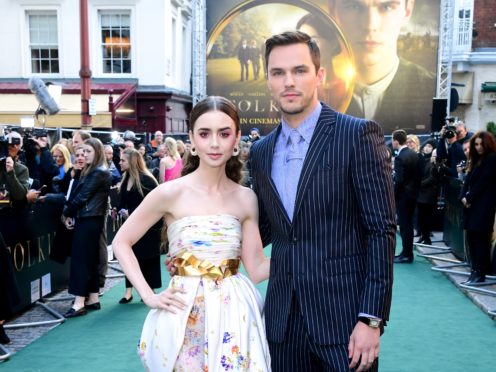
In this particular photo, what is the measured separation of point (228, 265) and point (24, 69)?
1798cm

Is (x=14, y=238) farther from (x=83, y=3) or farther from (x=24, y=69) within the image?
(x=24, y=69)

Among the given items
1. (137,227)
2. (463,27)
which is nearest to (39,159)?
(137,227)

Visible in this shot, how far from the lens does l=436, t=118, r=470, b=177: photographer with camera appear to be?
10070 mm

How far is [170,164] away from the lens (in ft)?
32.8

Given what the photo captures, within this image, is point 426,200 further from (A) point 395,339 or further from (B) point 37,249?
(B) point 37,249

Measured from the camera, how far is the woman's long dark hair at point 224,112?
268 centimetres

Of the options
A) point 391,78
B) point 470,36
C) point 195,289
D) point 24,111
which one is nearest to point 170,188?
point 195,289

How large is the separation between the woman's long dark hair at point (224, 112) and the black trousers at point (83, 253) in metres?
4.08

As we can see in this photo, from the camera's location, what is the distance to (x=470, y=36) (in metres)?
25.5

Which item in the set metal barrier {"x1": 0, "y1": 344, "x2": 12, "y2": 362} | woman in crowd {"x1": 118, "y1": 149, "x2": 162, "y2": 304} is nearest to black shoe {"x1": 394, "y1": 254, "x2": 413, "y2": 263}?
woman in crowd {"x1": 118, "y1": 149, "x2": 162, "y2": 304}

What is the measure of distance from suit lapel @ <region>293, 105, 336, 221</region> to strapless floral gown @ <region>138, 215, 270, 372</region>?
0.39 metres

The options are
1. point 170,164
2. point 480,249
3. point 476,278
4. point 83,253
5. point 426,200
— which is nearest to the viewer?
point 83,253

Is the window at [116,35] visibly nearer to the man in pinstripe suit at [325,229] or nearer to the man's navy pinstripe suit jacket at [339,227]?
the man in pinstripe suit at [325,229]

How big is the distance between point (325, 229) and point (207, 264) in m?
0.52
